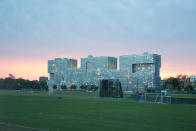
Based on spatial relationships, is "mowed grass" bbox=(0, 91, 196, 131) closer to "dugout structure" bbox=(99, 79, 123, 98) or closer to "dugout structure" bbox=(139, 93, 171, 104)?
"dugout structure" bbox=(139, 93, 171, 104)

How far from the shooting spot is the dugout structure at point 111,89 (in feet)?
205

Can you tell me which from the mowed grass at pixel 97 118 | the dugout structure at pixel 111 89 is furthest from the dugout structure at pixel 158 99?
the mowed grass at pixel 97 118

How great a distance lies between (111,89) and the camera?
6338 centimetres

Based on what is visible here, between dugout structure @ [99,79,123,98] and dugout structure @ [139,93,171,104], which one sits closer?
dugout structure @ [139,93,171,104]

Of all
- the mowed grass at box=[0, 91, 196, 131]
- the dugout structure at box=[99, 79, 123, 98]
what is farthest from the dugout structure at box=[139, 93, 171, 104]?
the mowed grass at box=[0, 91, 196, 131]

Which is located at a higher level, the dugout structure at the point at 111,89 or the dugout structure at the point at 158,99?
the dugout structure at the point at 111,89

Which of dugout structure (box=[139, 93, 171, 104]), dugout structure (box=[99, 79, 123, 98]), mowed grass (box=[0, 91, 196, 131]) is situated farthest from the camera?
dugout structure (box=[99, 79, 123, 98])

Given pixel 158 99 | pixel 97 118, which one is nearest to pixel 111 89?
pixel 158 99

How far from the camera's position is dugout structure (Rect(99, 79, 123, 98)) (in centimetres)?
6247

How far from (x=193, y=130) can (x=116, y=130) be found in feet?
15.2

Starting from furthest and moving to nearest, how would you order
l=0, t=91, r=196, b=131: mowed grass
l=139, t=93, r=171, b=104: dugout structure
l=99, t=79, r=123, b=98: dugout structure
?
l=99, t=79, r=123, b=98: dugout structure < l=139, t=93, r=171, b=104: dugout structure < l=0, t=91, r=196, b=131: mowed grass

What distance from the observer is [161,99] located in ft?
143

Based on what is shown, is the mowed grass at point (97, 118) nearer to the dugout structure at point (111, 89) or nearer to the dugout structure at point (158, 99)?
the dugout structure at point (158, 99)

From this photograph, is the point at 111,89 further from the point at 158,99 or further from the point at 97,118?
the point at 97,118
